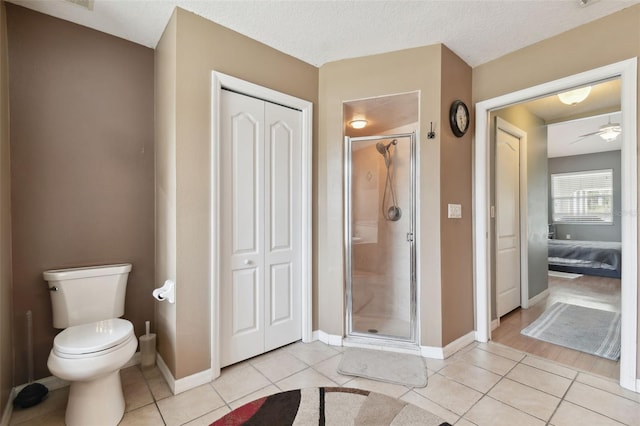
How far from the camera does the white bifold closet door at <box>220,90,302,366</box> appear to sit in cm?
224

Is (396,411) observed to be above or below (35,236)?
below

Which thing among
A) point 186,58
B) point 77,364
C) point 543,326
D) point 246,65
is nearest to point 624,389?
point 543,326

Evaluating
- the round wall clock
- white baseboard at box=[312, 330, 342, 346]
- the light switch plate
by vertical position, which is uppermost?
the round wall clock

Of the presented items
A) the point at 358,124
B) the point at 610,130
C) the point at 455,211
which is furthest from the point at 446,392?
the point at 610,130

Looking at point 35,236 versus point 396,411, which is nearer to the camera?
point 396,411

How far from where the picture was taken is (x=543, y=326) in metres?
3.05

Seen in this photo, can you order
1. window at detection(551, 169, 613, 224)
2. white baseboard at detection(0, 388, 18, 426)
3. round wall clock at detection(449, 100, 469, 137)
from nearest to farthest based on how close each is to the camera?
white baseboard at detection(0, 388, 18, 426), round wall clock at detection(449, 100, 469, 137), window at detection(551, 169, 613, 224)

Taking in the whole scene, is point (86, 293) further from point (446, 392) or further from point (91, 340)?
point (446, 392)

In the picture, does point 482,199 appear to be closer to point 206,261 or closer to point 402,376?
point 402,376

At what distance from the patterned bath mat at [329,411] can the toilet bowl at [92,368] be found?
641 millimetres

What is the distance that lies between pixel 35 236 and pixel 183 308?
112 centimetres

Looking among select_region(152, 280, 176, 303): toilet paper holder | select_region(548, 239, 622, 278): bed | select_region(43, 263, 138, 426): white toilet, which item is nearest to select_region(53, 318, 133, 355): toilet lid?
select_region(43, 263, 138, 426): white toilet

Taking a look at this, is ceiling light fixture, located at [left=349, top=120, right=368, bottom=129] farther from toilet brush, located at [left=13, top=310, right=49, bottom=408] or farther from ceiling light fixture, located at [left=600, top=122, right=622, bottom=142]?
ceiling light fixture, located at [left=600, top=122, right=622, bottom=142]

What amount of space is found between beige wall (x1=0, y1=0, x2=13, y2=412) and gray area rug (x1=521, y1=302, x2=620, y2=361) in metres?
4.14
